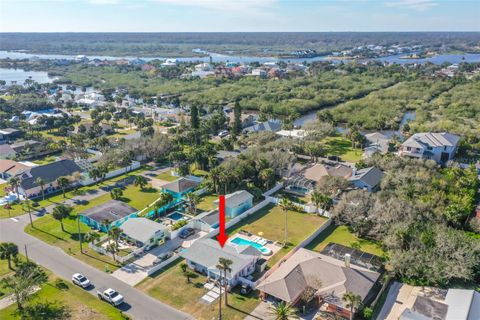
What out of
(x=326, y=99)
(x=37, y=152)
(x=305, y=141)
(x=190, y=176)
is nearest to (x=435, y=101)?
(x=326, y=99)

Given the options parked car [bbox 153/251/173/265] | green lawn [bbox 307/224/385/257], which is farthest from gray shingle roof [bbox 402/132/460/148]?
parked car [bbox 153/251/173/265]

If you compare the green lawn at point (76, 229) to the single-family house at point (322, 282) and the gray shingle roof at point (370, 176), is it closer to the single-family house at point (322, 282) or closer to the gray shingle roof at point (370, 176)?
the single-family house at point (322, 282)

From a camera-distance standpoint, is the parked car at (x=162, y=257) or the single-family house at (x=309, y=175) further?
the single-family house at (x=309, y=175)

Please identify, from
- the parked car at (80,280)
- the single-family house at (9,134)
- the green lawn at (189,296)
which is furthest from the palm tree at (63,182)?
the single-family house at (9,134)

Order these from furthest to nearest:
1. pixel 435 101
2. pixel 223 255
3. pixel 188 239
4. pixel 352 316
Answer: pixel 435 101 < pixel 188 239 < pixel 223 255 < pixel 352 316

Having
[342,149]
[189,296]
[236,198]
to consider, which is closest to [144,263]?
[189,296]

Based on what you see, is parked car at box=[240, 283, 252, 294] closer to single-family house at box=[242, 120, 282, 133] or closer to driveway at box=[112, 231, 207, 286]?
driveway at box=[112, 231, 207, 286]

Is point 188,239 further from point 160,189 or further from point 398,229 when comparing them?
point 398,229
